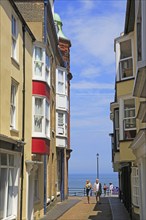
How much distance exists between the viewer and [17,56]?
17094mm

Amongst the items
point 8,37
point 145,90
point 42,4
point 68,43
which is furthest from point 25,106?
point 68,43

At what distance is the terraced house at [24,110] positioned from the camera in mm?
15039

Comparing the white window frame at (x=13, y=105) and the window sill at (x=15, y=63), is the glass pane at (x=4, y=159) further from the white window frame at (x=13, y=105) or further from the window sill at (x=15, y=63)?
the window sill at (x=15, y=63)

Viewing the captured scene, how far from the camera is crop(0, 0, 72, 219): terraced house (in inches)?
592

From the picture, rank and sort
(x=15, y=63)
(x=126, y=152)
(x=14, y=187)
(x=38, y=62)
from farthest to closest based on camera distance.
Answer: (x=38, y=62)
(x=126, y=152)
(x=15, y=63)
(x=14, y=187)

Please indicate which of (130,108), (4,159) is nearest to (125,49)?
(130,108)

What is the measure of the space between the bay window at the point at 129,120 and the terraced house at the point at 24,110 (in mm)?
4056

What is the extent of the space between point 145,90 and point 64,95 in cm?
1991

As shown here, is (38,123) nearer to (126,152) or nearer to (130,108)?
(130,108)

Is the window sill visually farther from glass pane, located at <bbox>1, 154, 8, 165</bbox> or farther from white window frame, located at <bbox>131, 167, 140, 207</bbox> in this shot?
white window frame, located at <bbox>131, 167, 140, 207</bbox>

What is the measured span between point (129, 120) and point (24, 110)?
4.70 m

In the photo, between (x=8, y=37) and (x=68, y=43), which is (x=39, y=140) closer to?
(x=8, y=37)

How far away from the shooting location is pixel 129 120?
18969 mm

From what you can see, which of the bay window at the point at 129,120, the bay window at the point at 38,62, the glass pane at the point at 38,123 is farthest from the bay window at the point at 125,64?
the glass pane at the point at 38,123
